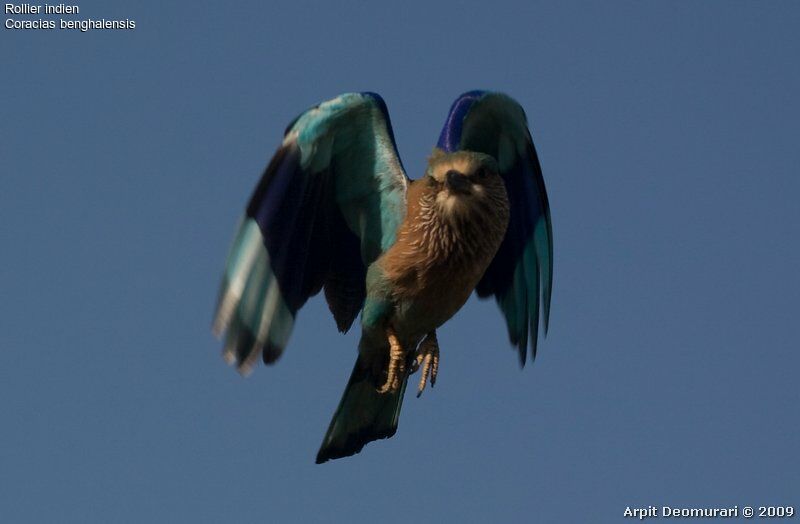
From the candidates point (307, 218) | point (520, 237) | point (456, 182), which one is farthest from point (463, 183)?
point (520, 237)

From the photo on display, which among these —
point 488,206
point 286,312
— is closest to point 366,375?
point 286,312

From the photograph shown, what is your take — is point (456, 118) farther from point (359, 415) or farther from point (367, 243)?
point (359, 415)

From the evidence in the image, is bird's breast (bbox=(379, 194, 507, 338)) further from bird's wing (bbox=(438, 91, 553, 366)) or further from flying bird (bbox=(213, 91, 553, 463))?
bird's wing (bbox=(438, 91, 553, 366))

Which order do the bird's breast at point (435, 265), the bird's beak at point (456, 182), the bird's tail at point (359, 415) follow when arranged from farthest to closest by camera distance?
1. the bird's tail at point (359, 415)
2. the bird's breast at point (435, 265)
3. the bird's beak at point (456, 182)

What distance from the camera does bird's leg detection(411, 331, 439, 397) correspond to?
1052 centimetres

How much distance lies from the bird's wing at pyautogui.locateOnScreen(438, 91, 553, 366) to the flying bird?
90mm

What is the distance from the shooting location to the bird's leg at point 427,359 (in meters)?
10.5

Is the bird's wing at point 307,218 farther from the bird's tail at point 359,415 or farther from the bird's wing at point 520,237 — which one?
the bird's wing at point 520,237

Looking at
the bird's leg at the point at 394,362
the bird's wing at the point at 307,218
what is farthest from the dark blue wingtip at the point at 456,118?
the bird's leg at the point at 394,362

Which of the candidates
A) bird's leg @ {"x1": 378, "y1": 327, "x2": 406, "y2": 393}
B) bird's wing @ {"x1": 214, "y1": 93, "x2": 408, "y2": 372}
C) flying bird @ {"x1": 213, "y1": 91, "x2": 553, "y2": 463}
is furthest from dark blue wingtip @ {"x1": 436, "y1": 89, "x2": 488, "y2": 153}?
bird's leg @ {"x1": 378, "y1": 327, "x2": 406, "y2": 393}

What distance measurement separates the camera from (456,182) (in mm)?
10055

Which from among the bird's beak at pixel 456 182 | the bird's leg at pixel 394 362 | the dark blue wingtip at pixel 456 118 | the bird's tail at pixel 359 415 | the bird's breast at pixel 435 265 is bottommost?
the bird's tail at pixel 359 415

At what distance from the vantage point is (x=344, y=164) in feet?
34.7

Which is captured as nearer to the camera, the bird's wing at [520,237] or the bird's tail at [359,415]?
the bird's tail at [359,415]
